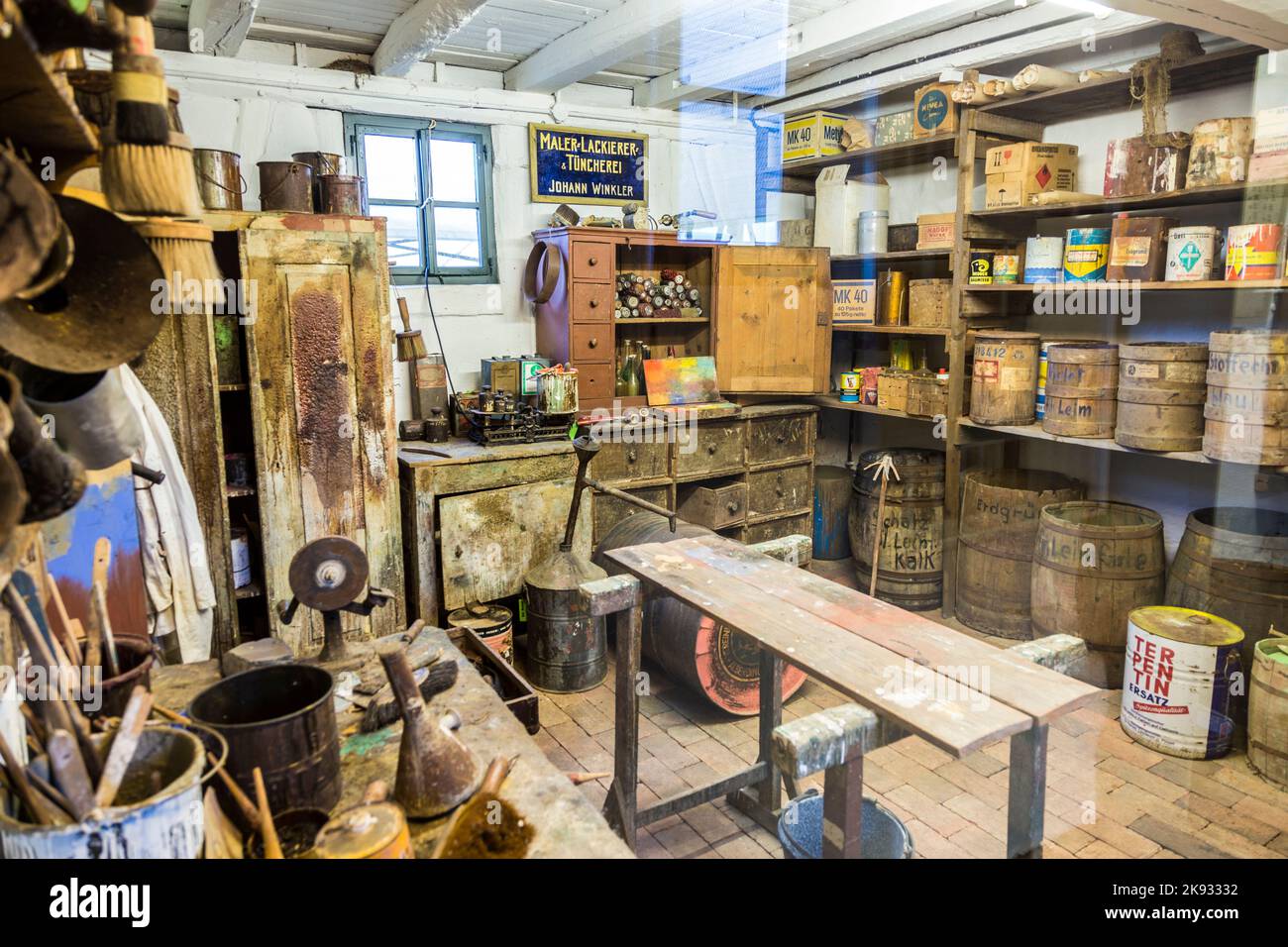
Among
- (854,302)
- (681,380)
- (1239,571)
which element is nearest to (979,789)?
(1239,571)

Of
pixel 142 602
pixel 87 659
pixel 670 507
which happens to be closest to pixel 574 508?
pixel 670 507

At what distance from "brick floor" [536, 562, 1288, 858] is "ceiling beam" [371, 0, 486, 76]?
121 inches

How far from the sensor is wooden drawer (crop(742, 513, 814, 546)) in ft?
17.3

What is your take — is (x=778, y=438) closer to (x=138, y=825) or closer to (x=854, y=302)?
(x=854, y=302)

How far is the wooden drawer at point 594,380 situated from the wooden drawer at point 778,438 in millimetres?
891

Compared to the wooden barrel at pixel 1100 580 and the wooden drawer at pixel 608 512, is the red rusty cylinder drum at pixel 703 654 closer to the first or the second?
the wooden drawer at pixel 608 512

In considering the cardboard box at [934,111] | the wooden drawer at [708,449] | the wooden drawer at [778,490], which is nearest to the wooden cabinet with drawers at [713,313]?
the wooden drawer at [708,449]

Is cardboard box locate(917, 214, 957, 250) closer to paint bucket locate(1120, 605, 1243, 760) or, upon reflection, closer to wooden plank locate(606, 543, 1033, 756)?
paint bucket locate(1120, 605, 1243, 760)

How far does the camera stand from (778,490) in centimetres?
537

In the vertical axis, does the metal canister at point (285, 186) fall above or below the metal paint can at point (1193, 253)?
above

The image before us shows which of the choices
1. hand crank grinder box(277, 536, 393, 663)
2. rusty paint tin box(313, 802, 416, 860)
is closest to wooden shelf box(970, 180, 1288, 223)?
hand crank grinder box(277, 536, 393, 663)

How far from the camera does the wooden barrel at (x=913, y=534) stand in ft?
16.5

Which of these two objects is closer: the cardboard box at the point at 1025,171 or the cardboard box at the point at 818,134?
the cardboard box at the point at 1025,171

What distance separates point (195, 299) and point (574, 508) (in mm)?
2496
